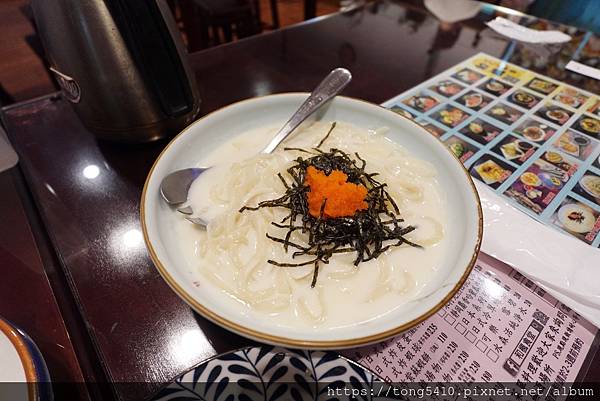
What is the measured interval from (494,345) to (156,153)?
1.18 meters

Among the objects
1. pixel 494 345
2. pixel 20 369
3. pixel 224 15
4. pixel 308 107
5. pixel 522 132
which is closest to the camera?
pixel 20 369

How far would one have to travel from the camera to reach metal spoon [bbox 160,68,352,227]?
0.94 m

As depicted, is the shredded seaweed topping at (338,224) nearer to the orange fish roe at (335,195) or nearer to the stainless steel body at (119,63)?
the orange fish roe at (335,195)

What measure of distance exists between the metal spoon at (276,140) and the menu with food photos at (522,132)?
13.9 inches

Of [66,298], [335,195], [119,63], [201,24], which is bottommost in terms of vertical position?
[201,24]

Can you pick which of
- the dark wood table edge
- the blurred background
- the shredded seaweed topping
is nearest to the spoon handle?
the shredded seaweed topping

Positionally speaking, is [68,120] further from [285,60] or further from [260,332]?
[260,332]

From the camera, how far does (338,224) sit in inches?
34.8

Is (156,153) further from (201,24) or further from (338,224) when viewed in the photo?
(201,24)

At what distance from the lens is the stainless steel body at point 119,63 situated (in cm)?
102

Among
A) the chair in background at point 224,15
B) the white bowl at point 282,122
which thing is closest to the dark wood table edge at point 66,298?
the white bowl at point 282,122

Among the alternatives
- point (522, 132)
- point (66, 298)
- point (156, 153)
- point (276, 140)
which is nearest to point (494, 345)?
point (276, 140)

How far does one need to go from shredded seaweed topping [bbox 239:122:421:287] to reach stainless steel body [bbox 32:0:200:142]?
0.51m

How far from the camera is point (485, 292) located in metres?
0.95
